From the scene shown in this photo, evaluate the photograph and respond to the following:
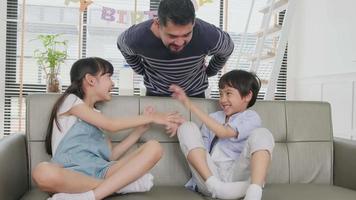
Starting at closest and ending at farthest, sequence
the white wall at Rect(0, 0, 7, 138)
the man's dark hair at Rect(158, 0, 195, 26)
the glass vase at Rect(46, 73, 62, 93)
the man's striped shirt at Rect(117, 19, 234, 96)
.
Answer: the man's dark hair at Rect(158, 0, 195, 26) < the man's striped shirt at Rect(117, 19, 234, 96) < the glass vase at Rect(46, 73, 62, 93) < the white wall at Rect(0, 0, 7, 138)

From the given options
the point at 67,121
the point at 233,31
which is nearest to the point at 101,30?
the point at 233,31

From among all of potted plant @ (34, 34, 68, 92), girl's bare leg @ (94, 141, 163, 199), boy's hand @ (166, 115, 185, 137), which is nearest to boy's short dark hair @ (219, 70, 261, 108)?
boy's hand @ (166, 115, 185, 137)

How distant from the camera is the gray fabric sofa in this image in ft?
4.83

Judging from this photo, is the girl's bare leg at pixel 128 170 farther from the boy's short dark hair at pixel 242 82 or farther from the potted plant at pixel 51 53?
the potted plant at pixel 51 53

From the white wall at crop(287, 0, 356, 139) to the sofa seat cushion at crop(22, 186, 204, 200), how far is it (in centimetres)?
163

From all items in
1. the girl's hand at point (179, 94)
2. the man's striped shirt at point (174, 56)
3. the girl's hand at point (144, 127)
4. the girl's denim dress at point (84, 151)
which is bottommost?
the girl's denim dress at point (84, 151)

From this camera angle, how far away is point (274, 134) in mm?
1798

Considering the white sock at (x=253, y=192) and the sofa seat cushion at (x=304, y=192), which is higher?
the white sock at (x=253, y=192)

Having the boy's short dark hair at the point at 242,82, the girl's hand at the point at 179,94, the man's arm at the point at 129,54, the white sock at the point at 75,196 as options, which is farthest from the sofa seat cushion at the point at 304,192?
the man's arm at the point at 129,54

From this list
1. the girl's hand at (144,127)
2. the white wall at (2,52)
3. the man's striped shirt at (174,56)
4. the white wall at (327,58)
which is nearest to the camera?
the girl's hand at (144,127)

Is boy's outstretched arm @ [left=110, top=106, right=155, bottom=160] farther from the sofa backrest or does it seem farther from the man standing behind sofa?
the man standing behind sofa

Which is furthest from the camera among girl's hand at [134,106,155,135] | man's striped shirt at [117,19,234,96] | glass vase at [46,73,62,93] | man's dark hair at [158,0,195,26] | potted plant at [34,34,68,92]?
potted plant at [34,34,68,92]

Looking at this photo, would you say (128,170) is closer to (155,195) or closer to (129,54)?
(155,195)

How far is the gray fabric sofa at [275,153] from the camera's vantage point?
58.0 inches
